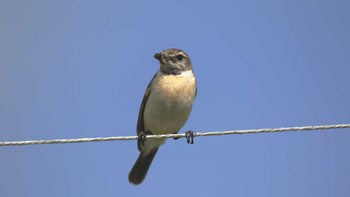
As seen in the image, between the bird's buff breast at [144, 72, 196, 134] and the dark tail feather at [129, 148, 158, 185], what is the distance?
0.94m

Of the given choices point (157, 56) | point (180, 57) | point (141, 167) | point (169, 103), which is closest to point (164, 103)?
point (169, 103)

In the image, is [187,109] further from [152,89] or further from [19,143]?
[19,143]

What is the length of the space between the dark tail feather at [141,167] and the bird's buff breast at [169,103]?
94 centimetres

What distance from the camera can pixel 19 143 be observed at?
251 inches

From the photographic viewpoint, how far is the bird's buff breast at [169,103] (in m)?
9.50

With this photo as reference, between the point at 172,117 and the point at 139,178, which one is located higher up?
the point at 172,117

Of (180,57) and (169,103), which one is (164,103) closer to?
(169,103)

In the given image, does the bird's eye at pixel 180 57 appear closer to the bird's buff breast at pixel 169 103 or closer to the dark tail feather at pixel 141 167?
the bird's buff breast at pixel 169 103

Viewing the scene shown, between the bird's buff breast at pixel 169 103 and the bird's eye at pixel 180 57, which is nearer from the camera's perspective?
the bird's buff breast at pixel 169 103

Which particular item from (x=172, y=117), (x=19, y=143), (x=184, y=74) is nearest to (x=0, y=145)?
(x=19, y=143)

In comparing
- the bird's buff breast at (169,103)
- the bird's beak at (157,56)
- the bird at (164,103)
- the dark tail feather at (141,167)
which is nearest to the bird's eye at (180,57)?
the bird at (164,103)

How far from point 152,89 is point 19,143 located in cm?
382

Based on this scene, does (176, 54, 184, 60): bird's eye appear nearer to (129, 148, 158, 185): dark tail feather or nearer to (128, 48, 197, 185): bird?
(128, 48, 197, 185): bird

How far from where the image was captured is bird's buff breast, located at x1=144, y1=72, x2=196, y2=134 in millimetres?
9500
